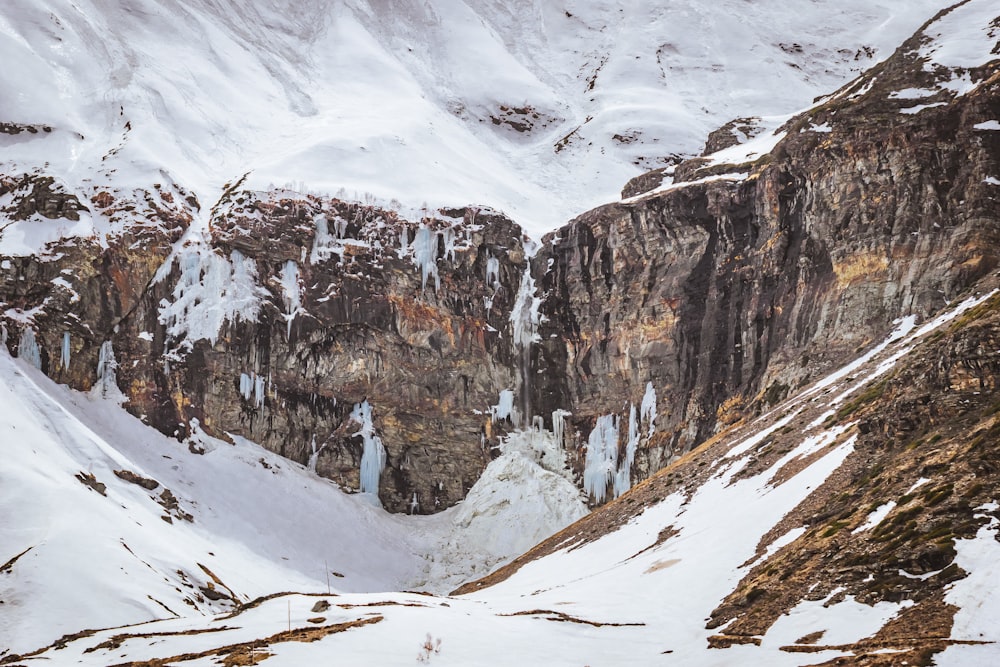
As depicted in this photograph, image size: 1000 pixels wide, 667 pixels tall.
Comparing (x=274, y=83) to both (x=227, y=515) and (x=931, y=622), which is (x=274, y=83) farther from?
(x=931, y=622)

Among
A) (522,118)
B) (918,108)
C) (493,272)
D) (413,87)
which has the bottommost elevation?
(493,272)

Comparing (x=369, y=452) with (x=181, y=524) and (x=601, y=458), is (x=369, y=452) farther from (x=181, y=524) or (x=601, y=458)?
(x=601, y=458)

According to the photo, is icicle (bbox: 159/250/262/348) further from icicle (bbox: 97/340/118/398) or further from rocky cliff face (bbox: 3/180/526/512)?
icicle (bbox: 97/340/118/398)

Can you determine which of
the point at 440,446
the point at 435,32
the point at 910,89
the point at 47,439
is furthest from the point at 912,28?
the point at 47,439

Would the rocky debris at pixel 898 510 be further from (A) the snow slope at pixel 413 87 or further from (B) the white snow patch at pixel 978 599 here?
(A) the snow slope at pixel 413 87

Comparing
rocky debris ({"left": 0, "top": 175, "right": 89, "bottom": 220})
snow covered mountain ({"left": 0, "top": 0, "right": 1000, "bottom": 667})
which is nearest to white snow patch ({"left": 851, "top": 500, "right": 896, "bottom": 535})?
snow covered mountain ({"left": 0, "top": 0, "right": 1000, "bottom": 667})

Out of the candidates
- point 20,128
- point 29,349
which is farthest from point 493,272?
point 20,128
